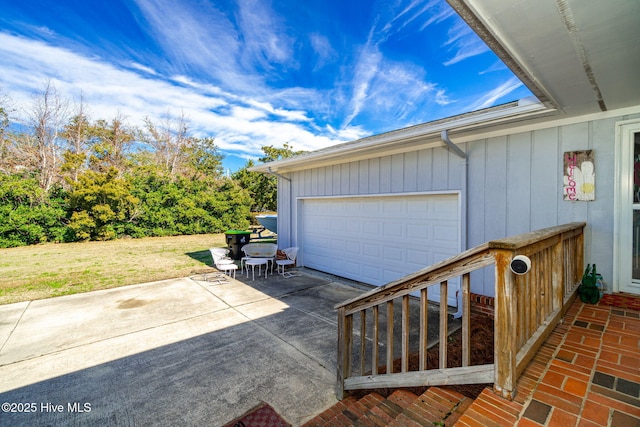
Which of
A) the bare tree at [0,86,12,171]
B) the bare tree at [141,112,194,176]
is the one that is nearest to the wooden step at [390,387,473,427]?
the bare tree at [0,86,12,171]

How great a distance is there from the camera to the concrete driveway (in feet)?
8.09

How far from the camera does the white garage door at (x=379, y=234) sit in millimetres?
4969

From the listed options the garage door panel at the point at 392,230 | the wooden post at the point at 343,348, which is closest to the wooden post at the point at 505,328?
the wooden post at the point at 343,348

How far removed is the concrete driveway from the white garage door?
117cm

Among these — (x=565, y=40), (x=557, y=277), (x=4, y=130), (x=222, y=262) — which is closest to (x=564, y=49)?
(x=565, y=40)

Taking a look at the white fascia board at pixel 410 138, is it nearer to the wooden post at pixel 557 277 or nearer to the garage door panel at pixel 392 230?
the garage door panel at pixel 392 230

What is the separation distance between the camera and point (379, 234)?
19.8 feet

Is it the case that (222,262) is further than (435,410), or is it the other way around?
(222,262)

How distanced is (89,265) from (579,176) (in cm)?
1133

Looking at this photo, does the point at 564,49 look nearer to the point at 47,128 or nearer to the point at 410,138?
the point at 410,138

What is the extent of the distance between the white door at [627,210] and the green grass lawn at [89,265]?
27.1 feet

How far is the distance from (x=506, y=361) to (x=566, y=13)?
6.47ft

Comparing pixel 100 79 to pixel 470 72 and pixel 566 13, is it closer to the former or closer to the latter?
pixel 470 72

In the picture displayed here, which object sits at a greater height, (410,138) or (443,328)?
(410,138)
